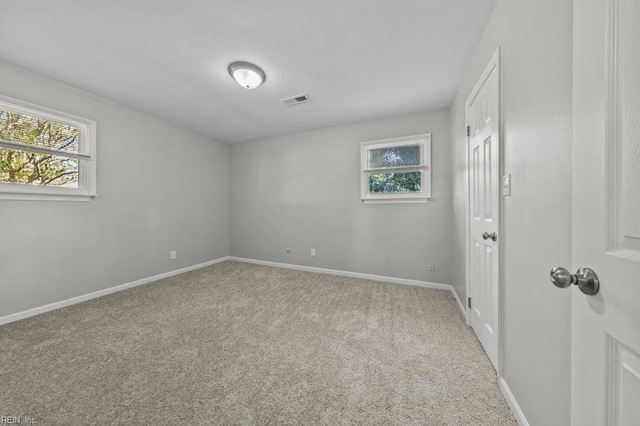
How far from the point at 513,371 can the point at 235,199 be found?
4550 mm

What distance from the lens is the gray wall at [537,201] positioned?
88 centimetres

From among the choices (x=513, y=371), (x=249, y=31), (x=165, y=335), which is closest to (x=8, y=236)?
(x=165, y=335)

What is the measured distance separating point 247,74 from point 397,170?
7.48ft

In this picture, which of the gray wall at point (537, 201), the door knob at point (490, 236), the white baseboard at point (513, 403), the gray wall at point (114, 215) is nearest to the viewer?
the gray wall at point (537, 201)

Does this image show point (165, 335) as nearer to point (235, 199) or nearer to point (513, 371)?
point (513, 371)

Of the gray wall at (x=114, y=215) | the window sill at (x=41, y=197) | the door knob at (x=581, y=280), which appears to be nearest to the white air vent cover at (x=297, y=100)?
the gray wall at (x=114, y=215)

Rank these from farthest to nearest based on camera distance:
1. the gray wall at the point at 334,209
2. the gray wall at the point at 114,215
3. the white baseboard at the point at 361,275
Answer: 1. the gray wall at the point at 334,209
2. the white baseboard at the point at 361,275
3. the gray wall at the point at 114,215

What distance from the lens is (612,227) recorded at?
1.61ft

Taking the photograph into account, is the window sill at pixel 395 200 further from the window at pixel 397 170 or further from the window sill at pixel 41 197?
the window sill at pixel 41 197

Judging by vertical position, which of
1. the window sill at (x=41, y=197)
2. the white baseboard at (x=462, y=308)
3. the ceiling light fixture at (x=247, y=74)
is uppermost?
the ceiling light fixture at (x=247, y=74)

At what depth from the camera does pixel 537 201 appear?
1.05m

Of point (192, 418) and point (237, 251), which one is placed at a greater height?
point (237, 251)

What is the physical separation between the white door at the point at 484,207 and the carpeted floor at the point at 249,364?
268 millimetres

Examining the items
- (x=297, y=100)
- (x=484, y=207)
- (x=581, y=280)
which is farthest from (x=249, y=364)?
(x=297, y=100)
